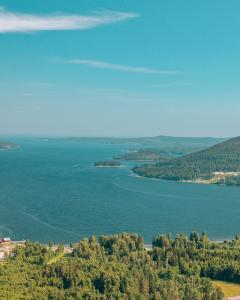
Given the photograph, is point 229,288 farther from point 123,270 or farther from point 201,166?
point 201,166

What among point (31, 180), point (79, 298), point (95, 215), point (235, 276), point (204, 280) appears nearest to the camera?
point (79, 298)

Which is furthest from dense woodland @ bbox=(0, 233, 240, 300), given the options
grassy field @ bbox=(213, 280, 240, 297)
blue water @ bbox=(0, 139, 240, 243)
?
blue water @ bbox=(0, 139, 240, 243)

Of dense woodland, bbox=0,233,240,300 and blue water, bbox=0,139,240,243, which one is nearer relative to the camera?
dense woodland, bbox=0,233,240,300

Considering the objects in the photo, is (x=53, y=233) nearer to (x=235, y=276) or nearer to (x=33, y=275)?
(x=33, y=275)

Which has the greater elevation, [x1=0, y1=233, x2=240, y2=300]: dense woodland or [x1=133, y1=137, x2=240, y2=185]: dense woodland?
[x1=133, y1=137, x2=240, y2=185]: dense woodland

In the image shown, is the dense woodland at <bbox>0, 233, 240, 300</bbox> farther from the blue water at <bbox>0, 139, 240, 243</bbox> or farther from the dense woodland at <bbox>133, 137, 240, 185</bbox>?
the dense woodland at <bbox>133, 137, 240, 185</bbox>

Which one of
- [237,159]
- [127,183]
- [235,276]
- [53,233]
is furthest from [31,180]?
[235,276]

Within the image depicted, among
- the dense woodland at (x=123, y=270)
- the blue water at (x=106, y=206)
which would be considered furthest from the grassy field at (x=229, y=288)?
the blue water at (x=106, y=206)
